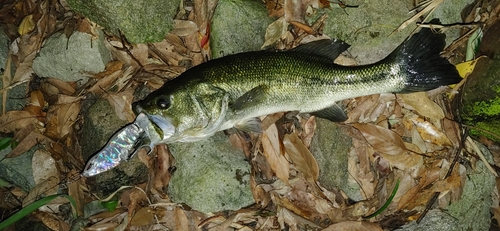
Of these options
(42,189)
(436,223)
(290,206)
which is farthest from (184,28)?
(436,223)

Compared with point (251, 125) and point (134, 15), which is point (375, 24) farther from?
point (134, 15)

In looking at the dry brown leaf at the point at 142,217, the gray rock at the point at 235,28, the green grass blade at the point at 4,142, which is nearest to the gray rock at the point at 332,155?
the gray rock at the point at 235,28

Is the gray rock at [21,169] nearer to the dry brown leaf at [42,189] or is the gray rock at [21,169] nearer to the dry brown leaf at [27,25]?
the dry brown leaf at [42,189]

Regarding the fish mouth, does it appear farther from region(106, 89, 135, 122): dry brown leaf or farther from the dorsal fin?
the dorsal fin

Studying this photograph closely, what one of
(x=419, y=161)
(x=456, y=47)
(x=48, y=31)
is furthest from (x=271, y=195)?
(x=48, y=31)

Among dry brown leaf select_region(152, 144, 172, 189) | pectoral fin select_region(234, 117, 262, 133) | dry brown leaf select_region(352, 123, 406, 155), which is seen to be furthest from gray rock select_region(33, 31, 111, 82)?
dry brown leaf select_region(352, 123, 406, 155)

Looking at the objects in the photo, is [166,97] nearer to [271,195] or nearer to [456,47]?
[271,195]

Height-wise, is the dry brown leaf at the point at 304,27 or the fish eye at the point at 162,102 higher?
the dry brown leaf at the point at 304,27
